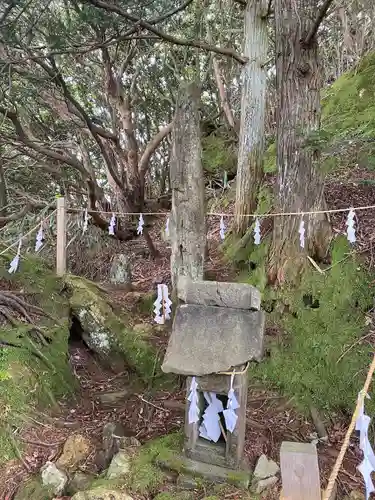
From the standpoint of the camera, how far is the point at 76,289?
5.45 meters

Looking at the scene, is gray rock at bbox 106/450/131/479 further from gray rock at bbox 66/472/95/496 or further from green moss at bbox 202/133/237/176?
green moss at bbox 202/133/237/176

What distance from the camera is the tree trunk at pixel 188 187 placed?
168 inches

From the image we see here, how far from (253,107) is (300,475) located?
4.85m

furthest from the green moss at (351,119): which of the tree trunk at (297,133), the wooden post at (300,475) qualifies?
the wooden post at (300,475)

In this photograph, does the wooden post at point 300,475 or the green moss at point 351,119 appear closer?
the wooden post at point 300,475

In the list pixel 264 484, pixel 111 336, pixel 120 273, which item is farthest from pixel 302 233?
pixel 120 273

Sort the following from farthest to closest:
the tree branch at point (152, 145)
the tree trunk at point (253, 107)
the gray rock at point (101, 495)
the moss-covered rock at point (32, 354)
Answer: the tree branch at point (152, 145), the tree trunk at point (253, 107), the moss-covered rock at point (32, 354), the gray rock at point (101, 495)

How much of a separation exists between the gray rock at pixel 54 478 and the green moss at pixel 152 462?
20.9 inches

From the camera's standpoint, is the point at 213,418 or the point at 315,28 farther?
the point at 315,28

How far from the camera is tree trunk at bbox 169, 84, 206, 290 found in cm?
427

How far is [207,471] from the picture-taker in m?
3.04

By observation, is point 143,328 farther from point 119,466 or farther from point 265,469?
point 265,469

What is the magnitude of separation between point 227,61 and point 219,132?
2151 mm

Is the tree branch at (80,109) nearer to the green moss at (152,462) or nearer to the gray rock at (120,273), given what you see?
the gray rock at (120,273)
